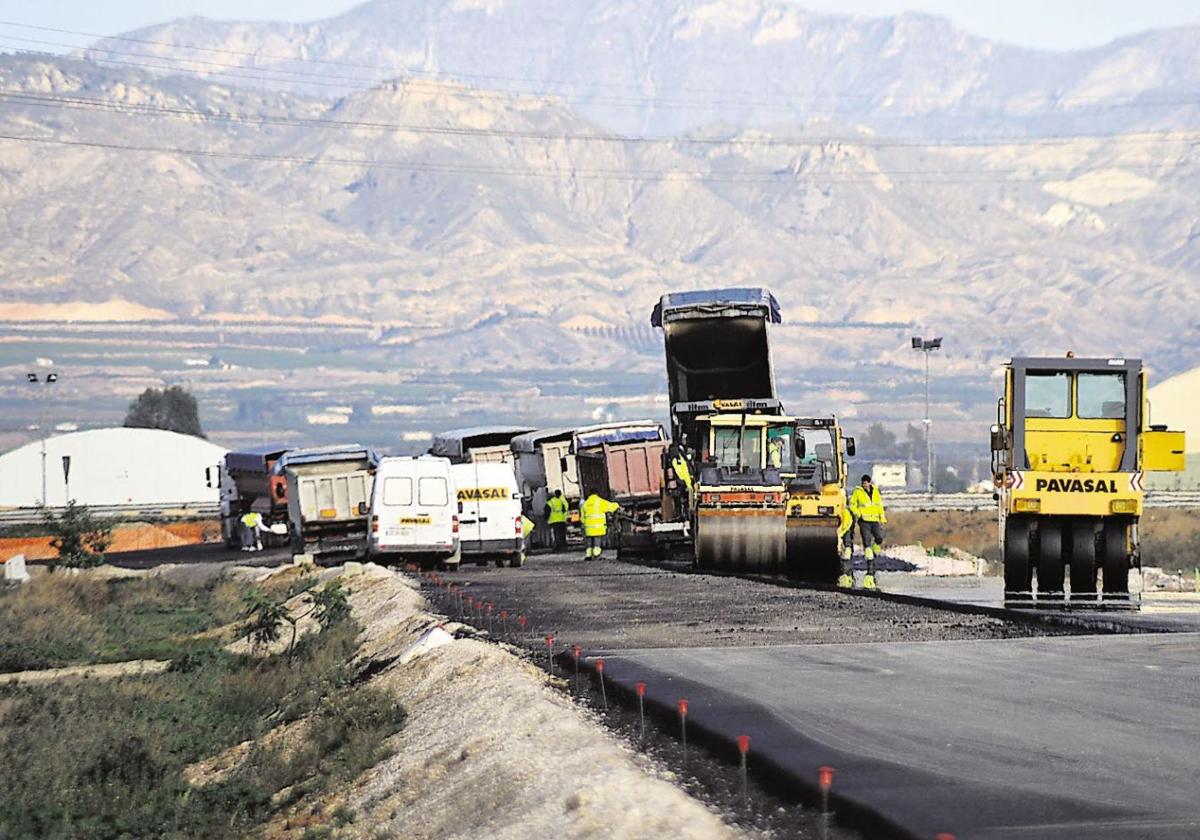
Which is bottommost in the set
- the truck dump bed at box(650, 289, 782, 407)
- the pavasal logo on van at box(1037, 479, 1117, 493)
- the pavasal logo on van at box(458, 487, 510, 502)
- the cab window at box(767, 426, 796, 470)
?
the pavasal logo on van at box(458, 487, 510, 502)

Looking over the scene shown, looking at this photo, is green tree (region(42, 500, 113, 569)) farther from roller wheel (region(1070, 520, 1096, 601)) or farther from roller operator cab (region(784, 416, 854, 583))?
roller wheel (region(1070, 520, 1096, 601))

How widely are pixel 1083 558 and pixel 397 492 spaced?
1776 centimetres

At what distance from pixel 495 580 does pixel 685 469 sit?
15.4 feet

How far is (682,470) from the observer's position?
4078 cm

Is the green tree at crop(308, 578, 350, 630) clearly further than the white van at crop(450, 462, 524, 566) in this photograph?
No

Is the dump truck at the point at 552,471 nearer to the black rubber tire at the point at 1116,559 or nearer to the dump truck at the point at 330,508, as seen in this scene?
the dump truck at the point at 330,508

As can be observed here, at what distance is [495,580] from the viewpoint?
38.6 meters

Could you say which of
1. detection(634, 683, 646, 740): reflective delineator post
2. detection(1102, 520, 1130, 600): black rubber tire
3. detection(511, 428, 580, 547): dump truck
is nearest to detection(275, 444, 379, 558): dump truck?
detection(511, 428, 580, 547): dump truck

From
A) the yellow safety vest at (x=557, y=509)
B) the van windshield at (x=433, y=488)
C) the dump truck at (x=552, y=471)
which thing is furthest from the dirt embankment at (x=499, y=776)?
the dump truck at (x=552, y=471)

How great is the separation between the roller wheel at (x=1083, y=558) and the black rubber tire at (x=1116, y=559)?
0.61 ft

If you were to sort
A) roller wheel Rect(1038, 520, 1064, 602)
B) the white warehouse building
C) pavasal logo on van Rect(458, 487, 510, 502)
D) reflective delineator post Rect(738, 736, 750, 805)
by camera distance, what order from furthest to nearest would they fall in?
the white warehouse building < pavasal logo on van Rect(458, 487, 510, 502) < roller wheel Rect(1038, 520, 1064, 602) < reflective delineator post Rect(738, 736, 750, 805)

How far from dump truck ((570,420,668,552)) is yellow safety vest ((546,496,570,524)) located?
3.27 feet

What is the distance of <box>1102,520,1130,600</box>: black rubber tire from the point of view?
28.9m

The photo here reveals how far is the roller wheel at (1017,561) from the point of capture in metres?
29.3
